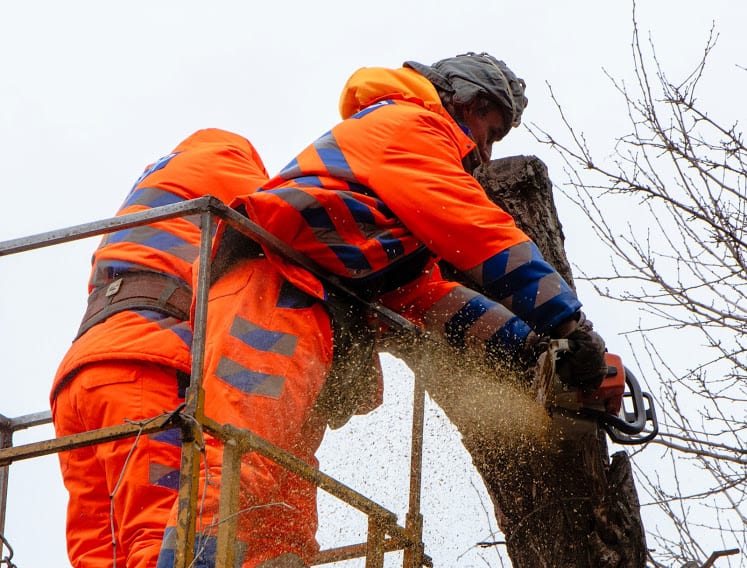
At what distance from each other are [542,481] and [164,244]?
1.42m

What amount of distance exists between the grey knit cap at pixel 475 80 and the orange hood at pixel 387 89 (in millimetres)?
167

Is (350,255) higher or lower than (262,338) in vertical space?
higher

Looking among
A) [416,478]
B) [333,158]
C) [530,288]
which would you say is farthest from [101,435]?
[530,288]

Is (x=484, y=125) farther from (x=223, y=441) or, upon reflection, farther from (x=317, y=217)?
(x=223, y=441)

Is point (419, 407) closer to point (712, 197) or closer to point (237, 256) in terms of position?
point (237, 256)

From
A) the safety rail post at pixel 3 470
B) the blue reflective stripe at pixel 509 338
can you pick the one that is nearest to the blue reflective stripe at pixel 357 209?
the blue reflective stripe at pixel 509 338

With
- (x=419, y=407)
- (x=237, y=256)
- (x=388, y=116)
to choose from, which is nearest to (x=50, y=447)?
(x=237, y=256)

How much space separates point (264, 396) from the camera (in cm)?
305

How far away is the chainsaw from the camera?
3.51 metres

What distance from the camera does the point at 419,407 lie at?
356 cm

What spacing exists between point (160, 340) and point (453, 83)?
4.69ft

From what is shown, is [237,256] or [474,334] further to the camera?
[474,334]

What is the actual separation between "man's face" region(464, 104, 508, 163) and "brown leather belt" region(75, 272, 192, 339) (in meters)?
1.21

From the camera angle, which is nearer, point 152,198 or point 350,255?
point 350,255
